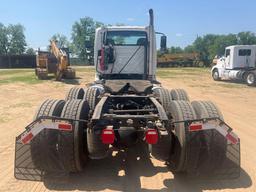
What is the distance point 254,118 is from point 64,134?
7.24 metres

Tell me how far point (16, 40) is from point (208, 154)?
91.1m

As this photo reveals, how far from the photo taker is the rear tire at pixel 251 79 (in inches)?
837

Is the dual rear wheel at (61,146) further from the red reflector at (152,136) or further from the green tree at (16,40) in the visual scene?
the green tree at (16,40)

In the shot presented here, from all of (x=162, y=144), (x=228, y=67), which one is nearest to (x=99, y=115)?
(x=162, y=144)

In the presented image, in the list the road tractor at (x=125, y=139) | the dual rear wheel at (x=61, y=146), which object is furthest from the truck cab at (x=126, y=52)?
the dual rear wheel at (x=61, y=146)

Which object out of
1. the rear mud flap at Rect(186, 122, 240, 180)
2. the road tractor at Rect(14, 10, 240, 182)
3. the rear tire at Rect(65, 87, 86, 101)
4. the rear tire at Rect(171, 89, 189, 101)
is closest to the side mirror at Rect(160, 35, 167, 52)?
the rear tire at Rect(171, 89, 189, 101)

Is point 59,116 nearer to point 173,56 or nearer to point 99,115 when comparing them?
point 99,115

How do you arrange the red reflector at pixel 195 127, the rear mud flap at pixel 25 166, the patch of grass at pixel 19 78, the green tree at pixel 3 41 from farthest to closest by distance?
the green tree at pixel 3 41 < the patch of grass at pixel 19 78 < the rear mud flap at pixel 25 166 < the red reflector at pixel 195 127

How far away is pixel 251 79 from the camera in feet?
70.6

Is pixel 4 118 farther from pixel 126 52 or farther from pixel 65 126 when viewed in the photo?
pixel 65 126

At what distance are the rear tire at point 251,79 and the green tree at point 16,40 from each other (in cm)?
7594

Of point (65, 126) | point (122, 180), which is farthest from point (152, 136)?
point (65, 126)

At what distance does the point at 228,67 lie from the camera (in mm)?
24328

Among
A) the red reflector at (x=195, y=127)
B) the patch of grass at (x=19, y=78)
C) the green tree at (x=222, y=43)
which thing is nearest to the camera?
the red reflector at (x=195, y=127)
